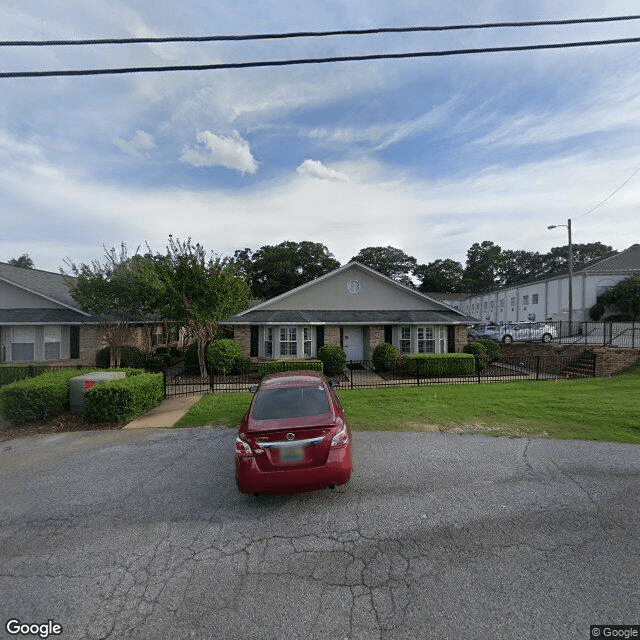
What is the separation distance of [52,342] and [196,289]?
856cm

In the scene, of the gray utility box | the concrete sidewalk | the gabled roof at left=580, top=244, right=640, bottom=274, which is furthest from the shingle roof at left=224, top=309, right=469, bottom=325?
the gabled roof at left=580, top=244, right=640, bottom=274

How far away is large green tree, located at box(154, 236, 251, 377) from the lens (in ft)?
49.4

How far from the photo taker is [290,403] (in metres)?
4.89

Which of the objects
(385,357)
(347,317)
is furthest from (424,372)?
(347,317)

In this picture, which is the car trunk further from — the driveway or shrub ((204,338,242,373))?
shrub ((204,338,242,373))

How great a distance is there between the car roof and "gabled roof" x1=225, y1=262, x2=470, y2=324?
39.9ft

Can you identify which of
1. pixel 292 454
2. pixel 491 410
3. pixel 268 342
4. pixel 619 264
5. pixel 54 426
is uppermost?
pixel 619 264

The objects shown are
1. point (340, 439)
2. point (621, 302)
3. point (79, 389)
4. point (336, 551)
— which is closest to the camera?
point (336, 551)

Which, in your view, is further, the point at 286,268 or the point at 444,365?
the point at 286,268

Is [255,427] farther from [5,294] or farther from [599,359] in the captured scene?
[5,294]

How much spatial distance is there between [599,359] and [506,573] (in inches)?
626

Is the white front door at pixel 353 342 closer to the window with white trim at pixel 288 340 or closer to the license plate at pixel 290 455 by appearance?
the window with white trim at pixel 288 340

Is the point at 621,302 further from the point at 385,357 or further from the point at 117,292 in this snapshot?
the point at 117,292

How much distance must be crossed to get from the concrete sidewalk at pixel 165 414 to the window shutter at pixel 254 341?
23.9 ft
